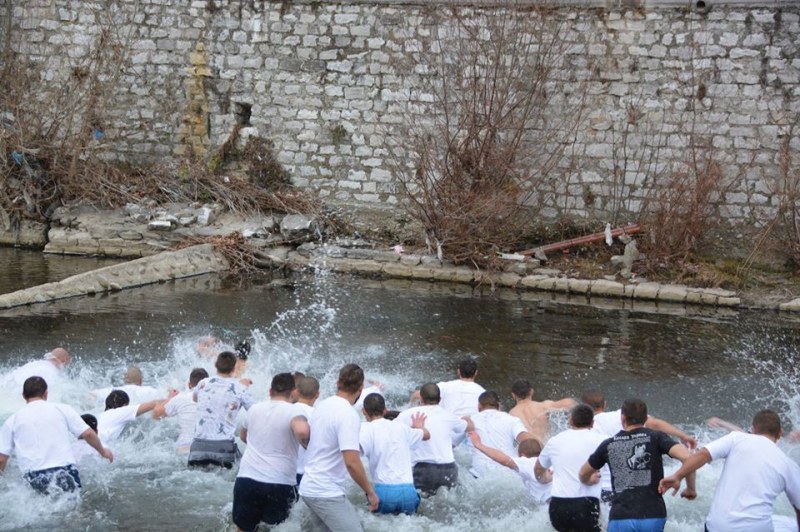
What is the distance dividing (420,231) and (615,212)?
3.13 m

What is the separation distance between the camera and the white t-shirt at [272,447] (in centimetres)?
731

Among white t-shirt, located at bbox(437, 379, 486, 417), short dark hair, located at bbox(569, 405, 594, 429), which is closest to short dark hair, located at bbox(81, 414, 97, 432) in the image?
white t-shirt, located at bbox(437, 379, 486, 417)

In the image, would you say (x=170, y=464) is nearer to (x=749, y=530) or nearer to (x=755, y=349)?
(x=749, y=530)

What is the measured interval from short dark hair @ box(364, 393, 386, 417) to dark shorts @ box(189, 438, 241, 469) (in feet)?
4.38

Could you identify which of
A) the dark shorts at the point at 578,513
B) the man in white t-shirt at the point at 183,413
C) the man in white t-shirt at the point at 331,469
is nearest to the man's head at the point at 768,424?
the dark shorts at the point at 578,513

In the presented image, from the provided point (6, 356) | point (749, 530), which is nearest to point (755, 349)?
point (749, 530)

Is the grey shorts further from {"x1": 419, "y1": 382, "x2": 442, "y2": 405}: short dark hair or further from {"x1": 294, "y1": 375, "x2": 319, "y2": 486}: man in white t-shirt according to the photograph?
{"x1": 419, "y1": 382, "x2": 442, "y2": 405}: short dark hair

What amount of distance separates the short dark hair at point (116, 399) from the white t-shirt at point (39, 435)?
46.0 inches

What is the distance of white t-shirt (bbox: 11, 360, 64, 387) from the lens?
954 centimetres

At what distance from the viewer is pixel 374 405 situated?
25.4 ft

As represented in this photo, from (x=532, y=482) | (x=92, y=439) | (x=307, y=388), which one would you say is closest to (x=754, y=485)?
(x=532, y=482)

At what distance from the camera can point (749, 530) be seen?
6.74 meters

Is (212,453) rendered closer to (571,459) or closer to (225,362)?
(225,362)

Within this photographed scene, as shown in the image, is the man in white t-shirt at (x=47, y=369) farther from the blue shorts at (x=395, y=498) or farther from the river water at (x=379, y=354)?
the blue shorts at (x=395, y=498)
